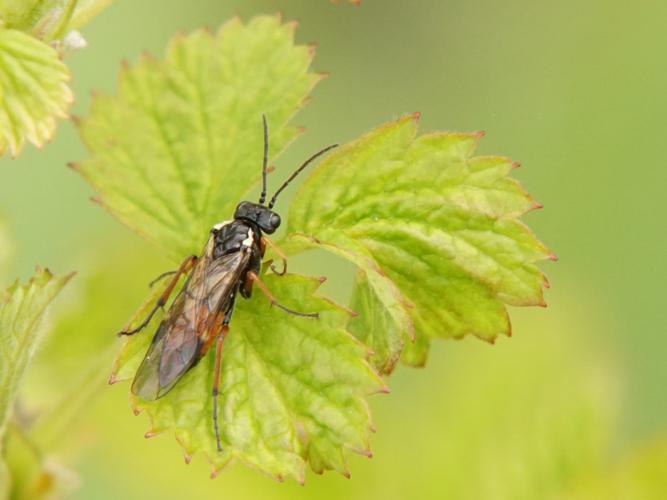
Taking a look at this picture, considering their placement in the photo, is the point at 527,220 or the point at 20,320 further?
the point at 527,220

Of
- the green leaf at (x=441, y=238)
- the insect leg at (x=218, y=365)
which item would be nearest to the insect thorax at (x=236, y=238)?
the insect leg at (x=218, y=365)

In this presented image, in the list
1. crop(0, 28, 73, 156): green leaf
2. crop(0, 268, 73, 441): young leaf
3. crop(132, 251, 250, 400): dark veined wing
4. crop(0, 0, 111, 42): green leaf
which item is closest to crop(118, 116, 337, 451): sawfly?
crop(132, 251, 250, 400): dark veined wing

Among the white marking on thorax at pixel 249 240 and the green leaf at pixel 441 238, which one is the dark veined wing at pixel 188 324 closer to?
the white marking on thorax at pixel 249 240

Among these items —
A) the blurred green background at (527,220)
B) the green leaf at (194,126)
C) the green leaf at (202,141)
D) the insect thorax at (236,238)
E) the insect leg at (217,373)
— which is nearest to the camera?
the insect leg at (217,373)

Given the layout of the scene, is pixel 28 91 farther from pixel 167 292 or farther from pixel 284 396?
pixel 284 396

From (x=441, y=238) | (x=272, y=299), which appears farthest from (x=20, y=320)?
(x=441, y=238)

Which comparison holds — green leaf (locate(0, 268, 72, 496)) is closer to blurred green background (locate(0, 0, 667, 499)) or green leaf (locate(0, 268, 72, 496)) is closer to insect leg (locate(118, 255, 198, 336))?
insect leg (locate(118, 255, 198, 336))

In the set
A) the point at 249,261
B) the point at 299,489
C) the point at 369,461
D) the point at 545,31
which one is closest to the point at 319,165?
the point at 249,261
